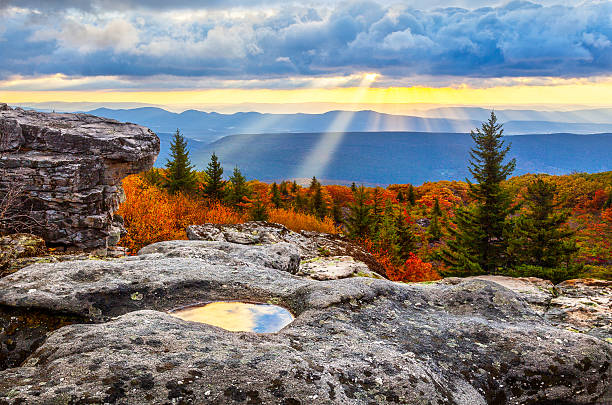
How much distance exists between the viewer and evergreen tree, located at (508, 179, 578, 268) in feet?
63.5

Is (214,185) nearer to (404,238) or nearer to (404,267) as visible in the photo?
(404,238)

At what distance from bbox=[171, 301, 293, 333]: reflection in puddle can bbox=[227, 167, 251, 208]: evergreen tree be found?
35270 millimetres

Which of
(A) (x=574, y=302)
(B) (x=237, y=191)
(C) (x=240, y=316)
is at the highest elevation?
(C) (x=240, y=316)

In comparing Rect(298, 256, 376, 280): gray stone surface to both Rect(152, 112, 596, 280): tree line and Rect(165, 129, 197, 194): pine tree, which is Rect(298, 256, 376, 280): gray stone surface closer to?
Rect(152, 112, 596, 280): tree line

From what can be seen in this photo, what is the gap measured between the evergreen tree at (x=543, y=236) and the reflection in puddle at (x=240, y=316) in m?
17.9

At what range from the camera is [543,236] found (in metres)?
19.5

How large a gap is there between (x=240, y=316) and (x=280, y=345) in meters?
1.65

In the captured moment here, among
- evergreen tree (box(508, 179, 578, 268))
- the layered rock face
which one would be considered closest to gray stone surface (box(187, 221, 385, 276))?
the layered rock face

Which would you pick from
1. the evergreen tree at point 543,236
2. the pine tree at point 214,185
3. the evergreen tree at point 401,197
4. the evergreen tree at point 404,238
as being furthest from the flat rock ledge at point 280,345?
the evergreen tree at point 401,197

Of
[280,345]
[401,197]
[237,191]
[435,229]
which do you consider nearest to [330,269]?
[280,345]

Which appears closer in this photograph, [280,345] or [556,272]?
[280,345]

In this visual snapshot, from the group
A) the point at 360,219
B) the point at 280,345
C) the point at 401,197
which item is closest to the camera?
the point at 280,345

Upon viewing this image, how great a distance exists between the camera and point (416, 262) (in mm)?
32750

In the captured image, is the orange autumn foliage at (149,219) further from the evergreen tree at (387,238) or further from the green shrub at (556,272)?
the green shrub at (556,272)
